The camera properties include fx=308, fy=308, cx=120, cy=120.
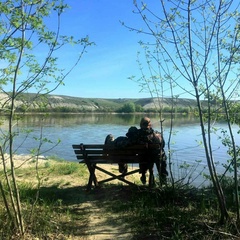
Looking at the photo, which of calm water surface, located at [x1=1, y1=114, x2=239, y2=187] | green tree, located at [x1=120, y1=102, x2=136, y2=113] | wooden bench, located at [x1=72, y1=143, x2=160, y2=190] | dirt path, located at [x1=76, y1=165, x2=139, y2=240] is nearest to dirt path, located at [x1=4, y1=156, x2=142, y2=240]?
dirt path, located at [x1=76, y1=165, x2=139, y2=240]

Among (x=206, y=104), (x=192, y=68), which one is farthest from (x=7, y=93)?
(x=206, y=104)

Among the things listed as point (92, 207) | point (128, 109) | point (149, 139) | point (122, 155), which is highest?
point (128, 109)

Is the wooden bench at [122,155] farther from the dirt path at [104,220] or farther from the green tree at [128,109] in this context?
the green tree at [128,109]

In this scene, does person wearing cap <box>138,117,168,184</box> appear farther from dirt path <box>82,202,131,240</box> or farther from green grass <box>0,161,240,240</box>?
dirt path <box>82,202,131,240</box>

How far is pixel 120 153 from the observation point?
6.86 metres

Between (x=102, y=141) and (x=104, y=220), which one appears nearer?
(x=104, y=220)

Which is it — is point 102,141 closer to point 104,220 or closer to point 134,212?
point 134,212

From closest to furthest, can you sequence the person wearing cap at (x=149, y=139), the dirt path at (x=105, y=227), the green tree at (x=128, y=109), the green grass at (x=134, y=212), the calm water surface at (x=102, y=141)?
the green grass at (x=134, y=212) < the dirt path at (x=105, y=227) < the calm water surface at (x=102, y=141) < the person wearing cap at (x=149, y=139) < the green tree at (x=128, y=109)

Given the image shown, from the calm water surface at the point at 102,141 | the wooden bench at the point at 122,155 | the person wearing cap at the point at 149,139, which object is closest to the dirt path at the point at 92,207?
the wooden bench at the point at 122,155

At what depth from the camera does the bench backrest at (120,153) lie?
6.76 meters

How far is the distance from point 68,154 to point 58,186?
12.6m

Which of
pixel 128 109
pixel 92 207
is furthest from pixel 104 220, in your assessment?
pixel 128 109

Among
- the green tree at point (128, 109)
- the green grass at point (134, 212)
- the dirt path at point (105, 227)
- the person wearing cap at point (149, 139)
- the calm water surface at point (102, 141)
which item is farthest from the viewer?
the green tree at point (128, 109)

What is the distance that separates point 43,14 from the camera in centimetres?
397
